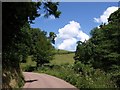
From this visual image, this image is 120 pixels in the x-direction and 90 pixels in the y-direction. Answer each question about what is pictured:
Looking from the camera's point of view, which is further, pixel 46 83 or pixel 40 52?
pixel 40 52

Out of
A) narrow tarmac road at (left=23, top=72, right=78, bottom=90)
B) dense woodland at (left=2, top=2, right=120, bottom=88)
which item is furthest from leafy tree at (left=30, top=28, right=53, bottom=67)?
narrow tarmac road at (left=23, top=72, right=78, bottom=90)

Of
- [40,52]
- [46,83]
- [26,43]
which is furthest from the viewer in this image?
[40,52]

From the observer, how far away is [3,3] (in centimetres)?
2295

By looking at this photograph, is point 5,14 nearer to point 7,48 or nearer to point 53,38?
point 7,48

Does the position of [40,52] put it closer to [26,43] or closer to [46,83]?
[26,43]

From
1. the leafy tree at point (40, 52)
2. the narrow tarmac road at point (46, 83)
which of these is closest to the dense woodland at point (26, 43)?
the narrow tarmac road at point (46, 83)

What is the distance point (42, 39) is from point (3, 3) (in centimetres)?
7081

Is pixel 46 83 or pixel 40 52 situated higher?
pixel 40 52

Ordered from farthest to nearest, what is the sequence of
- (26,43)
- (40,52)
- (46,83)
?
(40,52)
(26,43)
(46,83)

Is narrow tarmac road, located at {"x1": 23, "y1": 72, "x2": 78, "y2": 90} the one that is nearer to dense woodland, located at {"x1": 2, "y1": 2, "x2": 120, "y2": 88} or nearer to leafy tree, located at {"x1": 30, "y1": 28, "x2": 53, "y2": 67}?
dense woodland, located at {"x1": 2, "y1": 2, "x2": 120, "y2": 88}

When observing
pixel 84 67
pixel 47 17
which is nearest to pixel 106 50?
pixel 84 67

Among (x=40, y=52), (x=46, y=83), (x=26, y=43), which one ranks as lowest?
(x=46, y=83)

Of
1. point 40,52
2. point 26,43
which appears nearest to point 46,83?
point 26,43

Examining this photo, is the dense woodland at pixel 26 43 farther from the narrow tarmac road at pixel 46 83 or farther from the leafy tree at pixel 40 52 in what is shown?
the leafy tree at pixel 40 52
